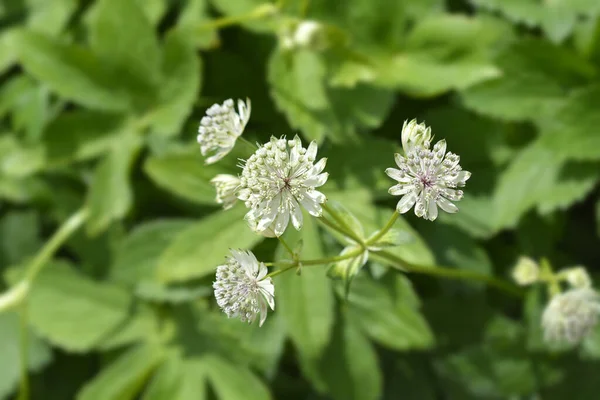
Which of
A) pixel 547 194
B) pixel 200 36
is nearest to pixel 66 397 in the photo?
pixel 200 36

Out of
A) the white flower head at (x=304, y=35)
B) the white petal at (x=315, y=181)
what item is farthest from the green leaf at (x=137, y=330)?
the white petal at (x=315, y=181)

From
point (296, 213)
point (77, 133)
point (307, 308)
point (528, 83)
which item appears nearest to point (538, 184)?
point (528, 83)

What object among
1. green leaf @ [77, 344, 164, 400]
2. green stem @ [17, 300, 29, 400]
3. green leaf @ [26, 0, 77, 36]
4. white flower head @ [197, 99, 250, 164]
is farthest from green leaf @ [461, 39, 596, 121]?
green stem @ [17, 300, 29, 400]

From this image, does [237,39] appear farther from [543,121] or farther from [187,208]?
[543,121]

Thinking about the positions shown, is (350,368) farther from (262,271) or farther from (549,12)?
(549,12)

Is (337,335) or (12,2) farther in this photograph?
(12,2)

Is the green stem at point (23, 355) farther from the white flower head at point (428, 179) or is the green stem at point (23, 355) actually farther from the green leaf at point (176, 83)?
the white flower head at point (428, 179)
